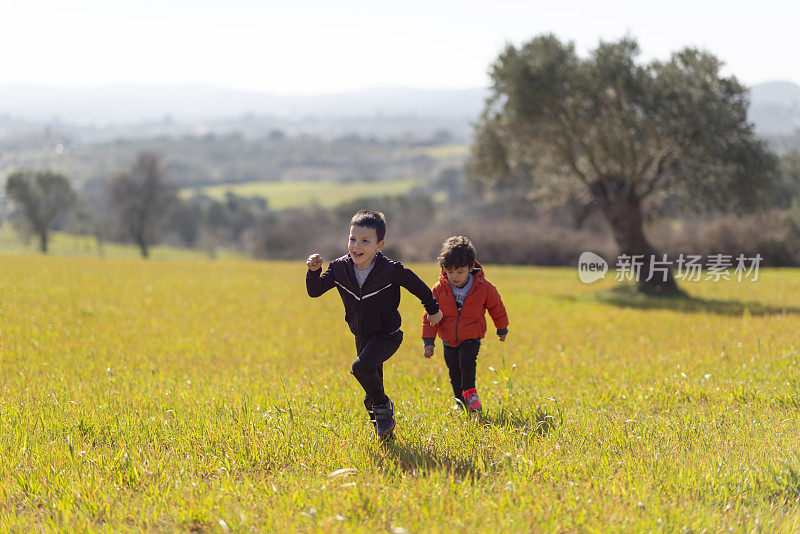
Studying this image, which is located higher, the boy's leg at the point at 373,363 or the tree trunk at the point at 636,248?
the tree trunk at the point at 636,248

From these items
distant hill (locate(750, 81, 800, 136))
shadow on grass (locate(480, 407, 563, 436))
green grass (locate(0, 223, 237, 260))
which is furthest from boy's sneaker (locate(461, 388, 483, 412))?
green grass (locate(0, 223, 237, 260))

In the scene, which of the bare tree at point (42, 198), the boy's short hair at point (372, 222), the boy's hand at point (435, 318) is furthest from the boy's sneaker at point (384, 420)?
the bare tree at point (42, 198)

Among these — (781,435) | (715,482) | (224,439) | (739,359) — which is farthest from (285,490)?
(739,359)

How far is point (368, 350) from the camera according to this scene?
563 centimetres

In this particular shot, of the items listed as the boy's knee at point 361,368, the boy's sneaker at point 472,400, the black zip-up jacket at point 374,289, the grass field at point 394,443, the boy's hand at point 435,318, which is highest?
the black zip-up jacket at point 374,289

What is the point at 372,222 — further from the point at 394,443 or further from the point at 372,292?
the point at 394,443

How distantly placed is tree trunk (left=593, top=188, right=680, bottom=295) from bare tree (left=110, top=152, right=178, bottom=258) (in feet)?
188

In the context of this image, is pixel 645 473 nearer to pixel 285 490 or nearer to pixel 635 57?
pixel 285 490

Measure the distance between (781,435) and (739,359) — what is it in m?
4.61

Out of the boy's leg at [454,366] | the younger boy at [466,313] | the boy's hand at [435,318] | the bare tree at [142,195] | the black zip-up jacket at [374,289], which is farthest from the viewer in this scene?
the bare tree at [142,195]

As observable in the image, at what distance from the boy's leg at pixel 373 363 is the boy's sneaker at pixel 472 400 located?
4.15ft

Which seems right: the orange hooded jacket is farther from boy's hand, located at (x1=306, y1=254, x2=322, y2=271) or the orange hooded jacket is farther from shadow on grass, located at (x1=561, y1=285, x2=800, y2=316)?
shadow on grass, located at (x1=561, y1=285, x2=800, y2=316)

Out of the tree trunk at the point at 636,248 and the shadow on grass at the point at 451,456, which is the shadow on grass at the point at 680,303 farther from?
the shadow on grass at the point at 451,456

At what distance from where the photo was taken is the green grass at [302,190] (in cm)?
14438
